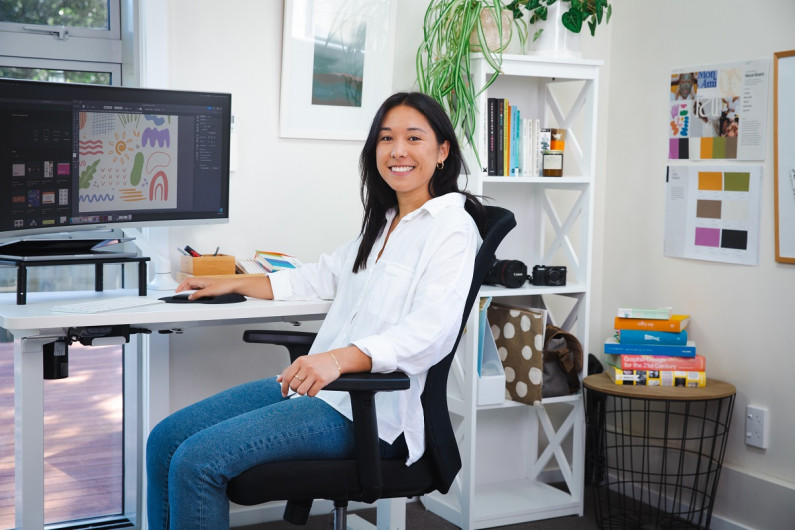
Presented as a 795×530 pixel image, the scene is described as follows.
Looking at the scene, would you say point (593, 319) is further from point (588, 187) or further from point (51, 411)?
point (51, 411)

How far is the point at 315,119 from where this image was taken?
2828mm

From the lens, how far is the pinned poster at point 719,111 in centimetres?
272

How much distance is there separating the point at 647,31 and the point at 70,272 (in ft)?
6.79

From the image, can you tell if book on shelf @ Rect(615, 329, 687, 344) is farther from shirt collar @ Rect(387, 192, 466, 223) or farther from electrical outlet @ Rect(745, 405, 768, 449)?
shirt collar @ Rect(387, 192, 466, 223)

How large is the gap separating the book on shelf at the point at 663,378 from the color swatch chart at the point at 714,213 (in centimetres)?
39

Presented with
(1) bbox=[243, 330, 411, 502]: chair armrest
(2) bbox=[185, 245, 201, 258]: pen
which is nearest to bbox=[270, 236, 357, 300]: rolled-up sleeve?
(2) bbox=[185, 245, 201, 258]: pen

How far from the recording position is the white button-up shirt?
5.86 feet

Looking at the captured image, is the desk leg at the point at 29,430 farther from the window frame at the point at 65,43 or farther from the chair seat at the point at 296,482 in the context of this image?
the window frame at the point at 65,43

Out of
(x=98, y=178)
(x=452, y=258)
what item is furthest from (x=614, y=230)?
(x=98, y=178)

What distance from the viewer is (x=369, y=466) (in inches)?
68.6

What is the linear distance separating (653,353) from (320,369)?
1456 millimetres

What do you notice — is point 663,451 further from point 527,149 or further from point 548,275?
point 527,149

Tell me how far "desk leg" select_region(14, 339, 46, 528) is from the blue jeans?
258 mm

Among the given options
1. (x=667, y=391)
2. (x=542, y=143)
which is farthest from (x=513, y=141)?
(x=667, y=391)
